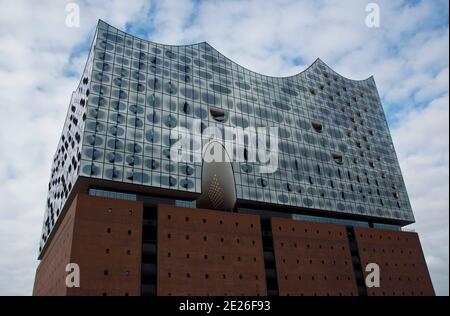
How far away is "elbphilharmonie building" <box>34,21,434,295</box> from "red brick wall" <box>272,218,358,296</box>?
137 millimetres

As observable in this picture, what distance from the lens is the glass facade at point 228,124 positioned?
39.8 metres

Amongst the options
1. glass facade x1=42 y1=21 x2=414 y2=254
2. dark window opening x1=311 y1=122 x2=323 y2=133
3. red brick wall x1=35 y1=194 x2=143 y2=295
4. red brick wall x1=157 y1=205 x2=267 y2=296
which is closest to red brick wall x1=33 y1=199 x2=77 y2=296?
red brick wall x1=35 y1=194 x2=143 y2=295

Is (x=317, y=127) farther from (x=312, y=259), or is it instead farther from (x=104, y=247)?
(x=104, y=247)

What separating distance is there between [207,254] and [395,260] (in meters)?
26.3

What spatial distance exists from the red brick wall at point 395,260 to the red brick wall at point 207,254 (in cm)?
1598

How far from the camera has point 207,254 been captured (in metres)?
37.5

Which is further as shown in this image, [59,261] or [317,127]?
[317,127]

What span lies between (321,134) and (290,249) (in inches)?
753

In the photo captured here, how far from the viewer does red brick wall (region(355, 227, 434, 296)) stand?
4759 centimetres

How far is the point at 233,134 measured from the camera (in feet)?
153

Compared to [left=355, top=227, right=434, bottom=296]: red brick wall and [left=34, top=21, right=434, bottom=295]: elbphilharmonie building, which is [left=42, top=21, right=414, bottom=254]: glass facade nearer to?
[left=34, top=21, right=434, bottom=295]: elbphilharmonie building

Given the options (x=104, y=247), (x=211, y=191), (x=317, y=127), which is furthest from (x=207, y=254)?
(x=317, y=127)

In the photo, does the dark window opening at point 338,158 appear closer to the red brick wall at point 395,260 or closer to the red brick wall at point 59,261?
the red brick wall at point 395,260
